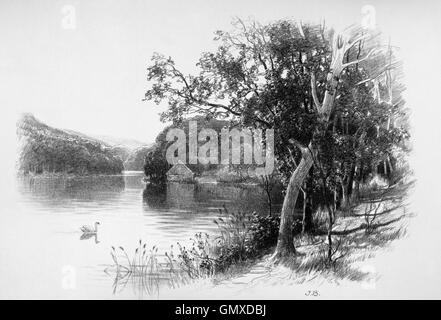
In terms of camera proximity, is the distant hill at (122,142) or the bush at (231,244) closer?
the bush at (231,244)

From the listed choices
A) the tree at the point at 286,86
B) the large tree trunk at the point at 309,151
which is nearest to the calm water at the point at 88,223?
the large tree trunk at the point at 309,151

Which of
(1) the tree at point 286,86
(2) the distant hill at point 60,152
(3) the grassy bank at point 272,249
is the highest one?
(1) the tree at point 286,86

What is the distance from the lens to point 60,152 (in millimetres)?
4945

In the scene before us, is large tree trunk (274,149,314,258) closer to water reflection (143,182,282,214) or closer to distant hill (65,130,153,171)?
water reflection (143,182,282,214)

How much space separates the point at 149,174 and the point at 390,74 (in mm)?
2497

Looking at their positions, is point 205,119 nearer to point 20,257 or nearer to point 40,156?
point 40,156

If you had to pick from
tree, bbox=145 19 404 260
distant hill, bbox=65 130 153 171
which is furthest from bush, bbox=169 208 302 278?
distant hill, bbox=65 130 153 171

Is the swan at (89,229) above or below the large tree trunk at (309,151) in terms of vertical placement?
below

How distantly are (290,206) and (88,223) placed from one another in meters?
1.92

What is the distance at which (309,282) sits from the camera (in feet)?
15.5

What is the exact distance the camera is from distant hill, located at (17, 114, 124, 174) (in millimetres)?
4801

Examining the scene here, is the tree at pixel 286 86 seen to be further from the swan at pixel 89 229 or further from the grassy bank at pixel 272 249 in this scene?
the swan at pixel 89 229

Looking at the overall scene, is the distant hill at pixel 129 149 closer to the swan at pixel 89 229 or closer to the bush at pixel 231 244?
the swan at pixel 89 229

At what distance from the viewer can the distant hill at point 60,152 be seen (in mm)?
4801
